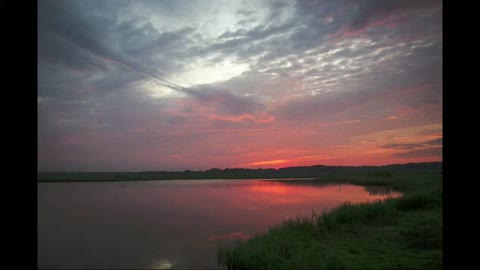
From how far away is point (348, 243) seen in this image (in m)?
9.70

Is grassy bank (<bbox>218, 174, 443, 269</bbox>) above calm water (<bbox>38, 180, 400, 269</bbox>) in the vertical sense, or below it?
above

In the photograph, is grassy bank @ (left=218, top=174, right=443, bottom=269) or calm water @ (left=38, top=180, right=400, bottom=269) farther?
calm water @ (left=38, top=180, right=400, bottom=269)

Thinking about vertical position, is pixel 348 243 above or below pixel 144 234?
above

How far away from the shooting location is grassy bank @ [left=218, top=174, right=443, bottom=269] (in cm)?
768

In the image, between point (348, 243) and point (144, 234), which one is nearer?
point (348, 243)

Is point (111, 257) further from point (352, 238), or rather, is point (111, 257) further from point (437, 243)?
point (437, 243)

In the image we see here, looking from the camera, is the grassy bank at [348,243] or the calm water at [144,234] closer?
the grassy bank at [348,243]

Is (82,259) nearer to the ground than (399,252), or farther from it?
nearer to the ground

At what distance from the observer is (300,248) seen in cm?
909

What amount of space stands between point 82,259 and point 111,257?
101cm

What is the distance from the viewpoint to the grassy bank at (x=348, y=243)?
7.68 m

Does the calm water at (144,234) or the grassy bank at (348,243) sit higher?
the grassy bank at (348,243)
